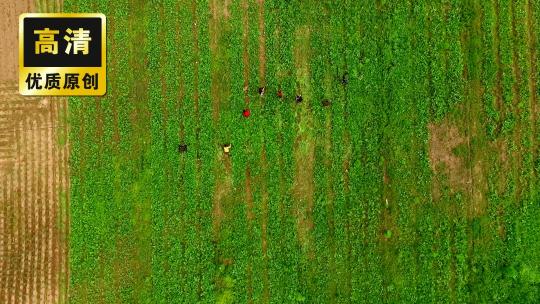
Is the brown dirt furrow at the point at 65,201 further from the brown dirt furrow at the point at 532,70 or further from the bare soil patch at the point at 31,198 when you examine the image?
the brown dirt furrow at the point at 532,70

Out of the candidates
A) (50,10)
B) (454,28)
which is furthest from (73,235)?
(454,28)

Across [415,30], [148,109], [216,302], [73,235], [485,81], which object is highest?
[415,30]

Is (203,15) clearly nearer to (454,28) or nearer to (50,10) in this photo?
(50,10)

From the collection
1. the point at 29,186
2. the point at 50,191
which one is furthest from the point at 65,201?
the point at 29,186

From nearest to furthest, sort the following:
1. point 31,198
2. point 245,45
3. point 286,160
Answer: point 31,198 → point 286,160 → point 245,45

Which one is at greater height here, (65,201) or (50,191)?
(50,191)

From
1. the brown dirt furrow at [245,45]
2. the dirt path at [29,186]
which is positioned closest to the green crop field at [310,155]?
the brown dirt furrow at [245,45]

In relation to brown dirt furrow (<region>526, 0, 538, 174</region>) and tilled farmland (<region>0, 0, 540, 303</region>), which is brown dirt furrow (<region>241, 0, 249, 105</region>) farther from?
brown dirt furrow (<region>526, 0, 538, 174</region>)

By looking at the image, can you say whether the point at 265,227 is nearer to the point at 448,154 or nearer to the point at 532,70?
the point at 448,154
